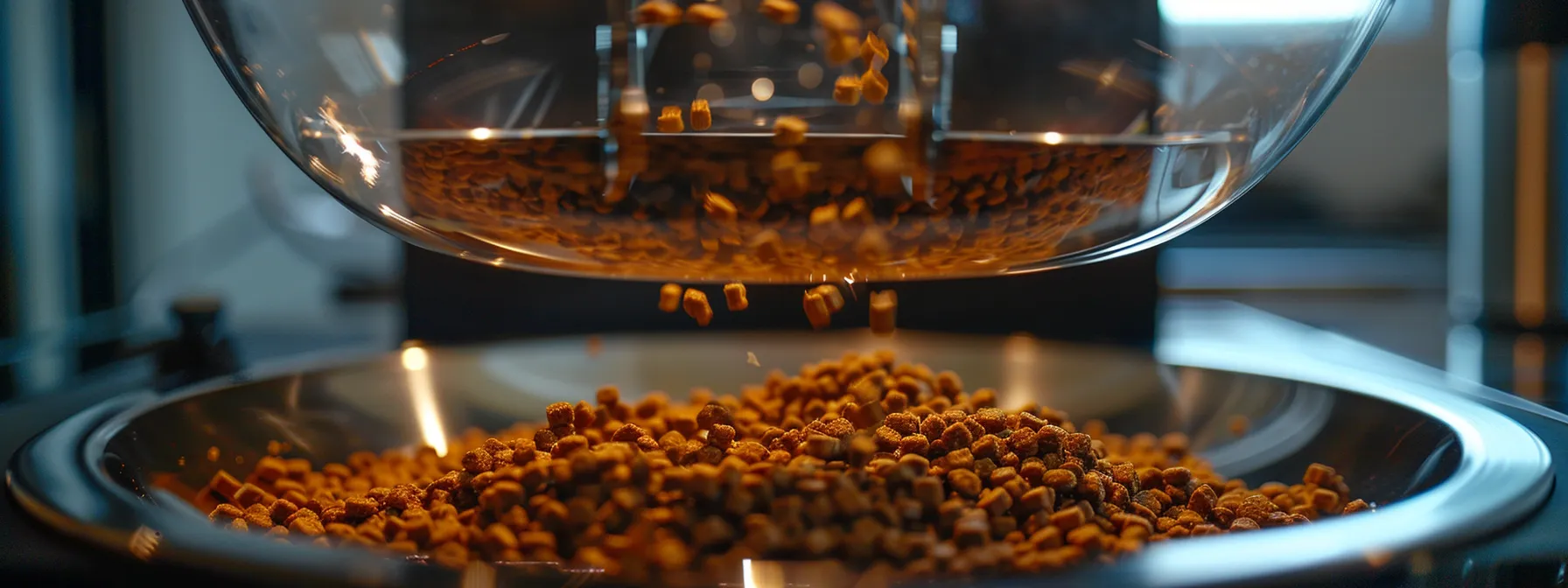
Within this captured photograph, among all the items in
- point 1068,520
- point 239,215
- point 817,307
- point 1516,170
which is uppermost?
point 239,215

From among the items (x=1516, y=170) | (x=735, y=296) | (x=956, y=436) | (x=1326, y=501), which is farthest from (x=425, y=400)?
(x=1516, y=170)

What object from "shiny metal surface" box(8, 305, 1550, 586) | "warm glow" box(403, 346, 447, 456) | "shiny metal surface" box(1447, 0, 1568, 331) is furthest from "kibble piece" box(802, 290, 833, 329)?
"shiny metal surface" box(1447, 0, 1568, 331)

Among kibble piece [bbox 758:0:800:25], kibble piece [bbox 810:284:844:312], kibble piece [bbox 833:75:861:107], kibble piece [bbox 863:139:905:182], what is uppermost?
kibble piece [bbox 758:0:800:25]

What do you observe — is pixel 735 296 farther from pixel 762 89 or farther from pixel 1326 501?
pixel 1326 501

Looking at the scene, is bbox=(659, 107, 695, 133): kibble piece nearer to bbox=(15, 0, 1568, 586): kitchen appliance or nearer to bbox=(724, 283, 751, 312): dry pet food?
bbox=(15, 0, 1568, 586): kitchen appliance

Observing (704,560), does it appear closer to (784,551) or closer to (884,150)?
(784,551)

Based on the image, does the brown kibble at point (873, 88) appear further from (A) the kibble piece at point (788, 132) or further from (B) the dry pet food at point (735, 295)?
(B) the dry pet food at point (735, 295)
